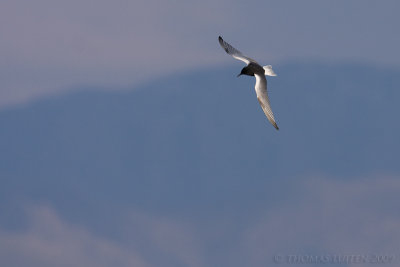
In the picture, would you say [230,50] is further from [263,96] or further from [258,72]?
[263,96]

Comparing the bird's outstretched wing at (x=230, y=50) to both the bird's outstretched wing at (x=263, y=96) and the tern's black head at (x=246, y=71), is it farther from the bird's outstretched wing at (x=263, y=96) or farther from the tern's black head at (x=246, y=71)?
the bird's outstretched wing at (x=263, y=96)

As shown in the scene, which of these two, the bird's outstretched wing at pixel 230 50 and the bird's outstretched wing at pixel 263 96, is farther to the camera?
the bird's outstretched wing at pixel 230 50

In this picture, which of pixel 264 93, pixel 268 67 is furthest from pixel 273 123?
pixel 268 67

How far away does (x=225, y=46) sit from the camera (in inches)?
2295

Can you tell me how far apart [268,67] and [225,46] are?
3.88 metres

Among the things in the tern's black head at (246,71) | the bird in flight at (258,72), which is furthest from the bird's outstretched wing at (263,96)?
the tern's black head at (246,71)

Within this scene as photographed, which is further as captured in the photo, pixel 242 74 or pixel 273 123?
pixel 242 74

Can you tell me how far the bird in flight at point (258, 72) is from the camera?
52.5 meters

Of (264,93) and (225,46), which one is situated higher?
(225,46)

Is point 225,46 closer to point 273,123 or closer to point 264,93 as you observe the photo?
point 264,93

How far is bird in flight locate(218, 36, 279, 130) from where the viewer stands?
52.5 metres

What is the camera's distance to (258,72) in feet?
183

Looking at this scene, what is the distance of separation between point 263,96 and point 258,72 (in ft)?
9.48

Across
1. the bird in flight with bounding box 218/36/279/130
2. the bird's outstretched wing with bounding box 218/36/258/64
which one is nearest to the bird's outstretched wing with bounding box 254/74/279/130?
the bird in flight with bounding box 218/36/279/130
